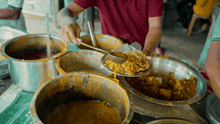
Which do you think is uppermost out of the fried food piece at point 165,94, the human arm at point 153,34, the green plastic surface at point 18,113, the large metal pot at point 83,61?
the human arm at point 153,34

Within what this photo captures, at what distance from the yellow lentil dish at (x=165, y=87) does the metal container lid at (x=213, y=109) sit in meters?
0.12

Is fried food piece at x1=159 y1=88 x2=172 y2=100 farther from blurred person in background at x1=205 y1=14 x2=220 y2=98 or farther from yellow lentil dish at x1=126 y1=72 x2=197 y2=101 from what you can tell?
blurred person in background at x1=205 y1=14 x2=220 y2=98

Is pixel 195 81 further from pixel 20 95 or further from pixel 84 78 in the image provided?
pixel 20 95

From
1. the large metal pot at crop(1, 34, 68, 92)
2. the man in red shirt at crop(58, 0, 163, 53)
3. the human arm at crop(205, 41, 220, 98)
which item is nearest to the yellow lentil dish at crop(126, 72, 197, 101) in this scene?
the human arm at crop(205, 41, 220, 98)

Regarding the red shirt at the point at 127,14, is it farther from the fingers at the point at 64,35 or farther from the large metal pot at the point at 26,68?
the large metal pot at the point at 26,68

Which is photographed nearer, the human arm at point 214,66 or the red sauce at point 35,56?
the human arm at point 214,66

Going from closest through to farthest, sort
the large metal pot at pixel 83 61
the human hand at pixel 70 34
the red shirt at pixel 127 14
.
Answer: the large metal pot at pixel 83 61
the human hand at pixel 70 34
the red shirt at pixel 127 14

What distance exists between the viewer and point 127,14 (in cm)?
178

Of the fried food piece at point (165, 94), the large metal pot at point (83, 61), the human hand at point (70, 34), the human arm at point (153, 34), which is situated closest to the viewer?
the fried food piece at point (165, 94)

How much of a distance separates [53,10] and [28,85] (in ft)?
11.5

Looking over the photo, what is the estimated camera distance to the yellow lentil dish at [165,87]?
3.53 ft

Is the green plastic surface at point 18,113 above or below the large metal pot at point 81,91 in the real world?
below

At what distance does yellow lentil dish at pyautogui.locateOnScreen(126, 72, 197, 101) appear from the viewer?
3.53ft

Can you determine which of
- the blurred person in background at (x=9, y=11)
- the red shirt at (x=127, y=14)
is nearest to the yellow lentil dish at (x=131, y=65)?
the red shirt at (x=127, y=14)
